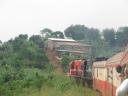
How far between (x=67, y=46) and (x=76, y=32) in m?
29.2

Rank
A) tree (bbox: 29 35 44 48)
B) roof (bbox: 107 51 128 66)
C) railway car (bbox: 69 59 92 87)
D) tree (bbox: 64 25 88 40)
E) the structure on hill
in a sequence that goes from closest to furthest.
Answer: roof (bbox: 107 51 128 66) → railway car (bbox: 69 59 92 87) → tree (bbox: 29 35 44 48) → the structure on hill → tree (bbox: 64 25 88 40)

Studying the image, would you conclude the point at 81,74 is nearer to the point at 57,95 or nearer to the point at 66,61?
the point at 57,95

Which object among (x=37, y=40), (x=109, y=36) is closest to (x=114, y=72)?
(x=37, y=40)

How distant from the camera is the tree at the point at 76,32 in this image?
10463 cm

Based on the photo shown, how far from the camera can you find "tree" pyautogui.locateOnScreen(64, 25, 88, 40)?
104631mm

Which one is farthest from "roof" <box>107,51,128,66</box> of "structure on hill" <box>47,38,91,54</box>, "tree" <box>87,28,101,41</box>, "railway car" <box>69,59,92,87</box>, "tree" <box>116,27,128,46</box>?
"tree" <box>87,28,101,41</box>

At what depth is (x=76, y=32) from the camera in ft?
350

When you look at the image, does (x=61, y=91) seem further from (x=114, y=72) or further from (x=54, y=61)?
(x=54, y=61)

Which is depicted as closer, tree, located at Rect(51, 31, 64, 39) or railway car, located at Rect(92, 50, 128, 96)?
railway car, located at Rect(92, 50, 128, 96)

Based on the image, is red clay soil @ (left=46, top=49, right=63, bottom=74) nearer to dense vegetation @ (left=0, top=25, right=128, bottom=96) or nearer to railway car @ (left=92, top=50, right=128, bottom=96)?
dense vegetation @ (left=0, top=25, right=128, bottom=96)

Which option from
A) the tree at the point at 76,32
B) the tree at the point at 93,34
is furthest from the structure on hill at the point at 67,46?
the tree at the point at 93,34

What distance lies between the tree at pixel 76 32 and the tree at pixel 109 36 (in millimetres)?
6680

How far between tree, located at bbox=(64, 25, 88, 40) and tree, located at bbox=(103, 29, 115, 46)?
6680 millimetres

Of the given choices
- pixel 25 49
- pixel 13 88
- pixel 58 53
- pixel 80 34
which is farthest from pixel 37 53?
pixel 80 34
